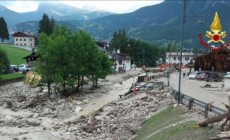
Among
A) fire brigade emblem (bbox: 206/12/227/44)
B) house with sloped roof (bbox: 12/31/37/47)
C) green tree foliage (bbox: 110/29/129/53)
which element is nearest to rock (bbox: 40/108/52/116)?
fire brigade emblem (bbox: 206/12/227/44)

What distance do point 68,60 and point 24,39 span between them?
102 m

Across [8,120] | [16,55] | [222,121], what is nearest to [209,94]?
[222,121]

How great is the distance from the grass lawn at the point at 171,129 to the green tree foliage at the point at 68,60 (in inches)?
1216

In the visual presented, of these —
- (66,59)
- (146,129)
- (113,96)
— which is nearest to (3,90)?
(66,59)

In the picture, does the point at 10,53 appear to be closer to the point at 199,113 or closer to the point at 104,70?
the point at 104,70

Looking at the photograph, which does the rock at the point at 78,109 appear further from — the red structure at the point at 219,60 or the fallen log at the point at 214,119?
the red structure at the point at 219,60

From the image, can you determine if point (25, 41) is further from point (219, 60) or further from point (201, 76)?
point (201, 76)

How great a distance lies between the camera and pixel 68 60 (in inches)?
2532

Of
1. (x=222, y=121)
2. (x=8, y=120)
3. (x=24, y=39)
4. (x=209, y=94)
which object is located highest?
(x=24, y=39)

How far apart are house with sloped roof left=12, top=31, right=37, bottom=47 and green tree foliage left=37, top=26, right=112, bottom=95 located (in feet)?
310

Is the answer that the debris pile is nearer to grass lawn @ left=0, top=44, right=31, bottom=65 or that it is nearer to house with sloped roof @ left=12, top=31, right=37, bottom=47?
grass lawn @ left=0, top=44, right=31, bottom=65

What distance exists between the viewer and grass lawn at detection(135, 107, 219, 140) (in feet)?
74.2

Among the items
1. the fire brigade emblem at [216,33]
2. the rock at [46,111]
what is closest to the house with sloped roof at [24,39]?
the fire brigade emblem at [216,33]

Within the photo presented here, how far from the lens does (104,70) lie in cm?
7644
